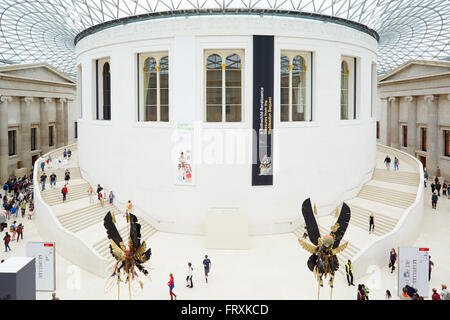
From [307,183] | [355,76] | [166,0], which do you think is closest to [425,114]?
[355,76]

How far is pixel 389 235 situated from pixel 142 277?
11.7 m

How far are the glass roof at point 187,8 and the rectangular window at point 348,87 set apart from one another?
3555 millimetres

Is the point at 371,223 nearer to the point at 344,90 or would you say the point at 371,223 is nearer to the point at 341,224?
the point at 341,224

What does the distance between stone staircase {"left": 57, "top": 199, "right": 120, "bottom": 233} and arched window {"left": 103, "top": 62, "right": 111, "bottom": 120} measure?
6.86 metres

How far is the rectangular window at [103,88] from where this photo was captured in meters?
25.9

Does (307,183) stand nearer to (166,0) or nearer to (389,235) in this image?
(389,235)

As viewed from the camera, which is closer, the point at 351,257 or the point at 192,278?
the point at 192,278

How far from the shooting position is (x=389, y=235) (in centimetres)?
1731

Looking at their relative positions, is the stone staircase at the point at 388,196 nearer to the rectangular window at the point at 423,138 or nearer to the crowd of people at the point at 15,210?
the rectangular window at the point at 423,138

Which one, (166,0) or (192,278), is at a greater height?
(166,0)

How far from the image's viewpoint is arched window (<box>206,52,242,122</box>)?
21.9m

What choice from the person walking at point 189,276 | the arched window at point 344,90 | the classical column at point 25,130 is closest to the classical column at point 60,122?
the classical column at point 25,130

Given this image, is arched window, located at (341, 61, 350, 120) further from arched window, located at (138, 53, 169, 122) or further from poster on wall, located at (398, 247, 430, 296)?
poster on wall, located at (398, 247, 430, 296)

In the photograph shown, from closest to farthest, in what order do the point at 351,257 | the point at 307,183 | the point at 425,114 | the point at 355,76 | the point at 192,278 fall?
1. the point at 192,278
2. the point at 351,257
3. the point at 307,183
4. the point at 355,76
5. the point at 425,114
